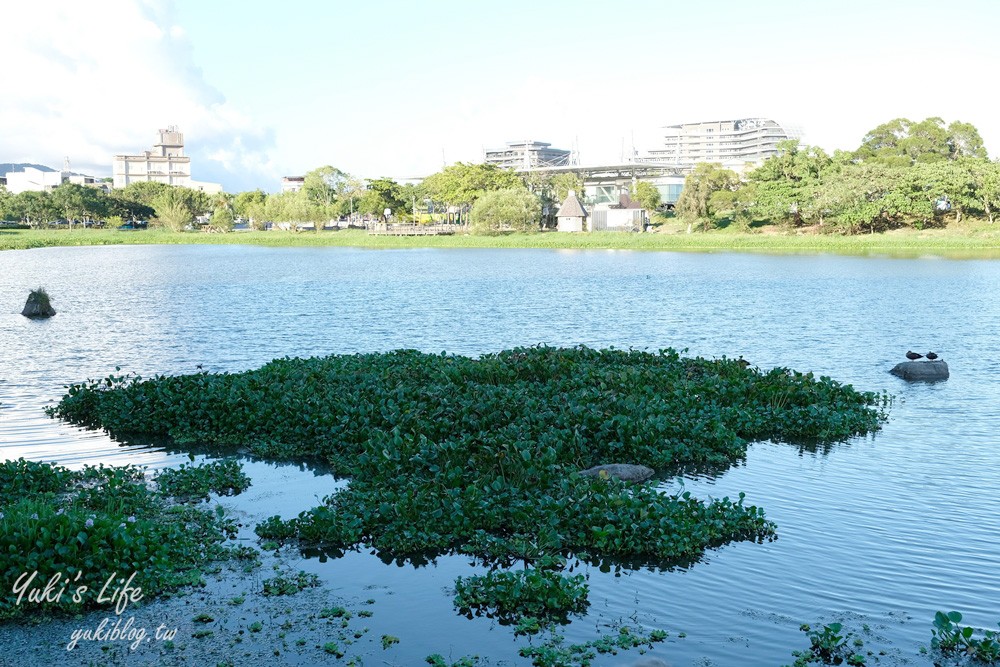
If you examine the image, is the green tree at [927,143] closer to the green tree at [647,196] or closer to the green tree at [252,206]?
the green tree at [647,196]

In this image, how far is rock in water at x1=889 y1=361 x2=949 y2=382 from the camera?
21859 millimetres

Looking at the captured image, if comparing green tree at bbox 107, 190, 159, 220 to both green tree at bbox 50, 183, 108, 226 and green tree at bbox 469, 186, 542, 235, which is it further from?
green tree at bbox 469, 186, 542, 235

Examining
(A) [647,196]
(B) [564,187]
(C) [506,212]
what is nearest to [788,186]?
(A) [647,196]

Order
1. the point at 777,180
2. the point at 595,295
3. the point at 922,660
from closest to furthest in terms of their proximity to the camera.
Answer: the point at 922,660 < the point at 595,295 < the point at 777,180

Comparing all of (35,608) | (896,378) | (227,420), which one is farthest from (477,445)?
(896,378)

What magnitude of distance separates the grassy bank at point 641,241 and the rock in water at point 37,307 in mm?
61588

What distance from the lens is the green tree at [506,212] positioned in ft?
357

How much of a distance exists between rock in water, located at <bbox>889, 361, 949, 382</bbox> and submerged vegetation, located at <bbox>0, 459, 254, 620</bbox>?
1737 centimetres

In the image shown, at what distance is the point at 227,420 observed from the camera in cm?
1575

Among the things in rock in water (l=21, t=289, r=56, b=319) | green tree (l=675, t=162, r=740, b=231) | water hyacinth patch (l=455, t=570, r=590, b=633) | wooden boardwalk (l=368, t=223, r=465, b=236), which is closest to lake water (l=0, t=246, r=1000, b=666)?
water hyacinth patch (l=455, t=570, r=590, b=633)

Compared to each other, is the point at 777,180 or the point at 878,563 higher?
the point at 777,180

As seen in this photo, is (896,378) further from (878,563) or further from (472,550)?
(472,550)

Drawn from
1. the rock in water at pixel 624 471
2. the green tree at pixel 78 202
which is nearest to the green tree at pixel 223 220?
the green tree at pixel 78 202

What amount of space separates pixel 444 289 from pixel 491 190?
7406 centimetres
